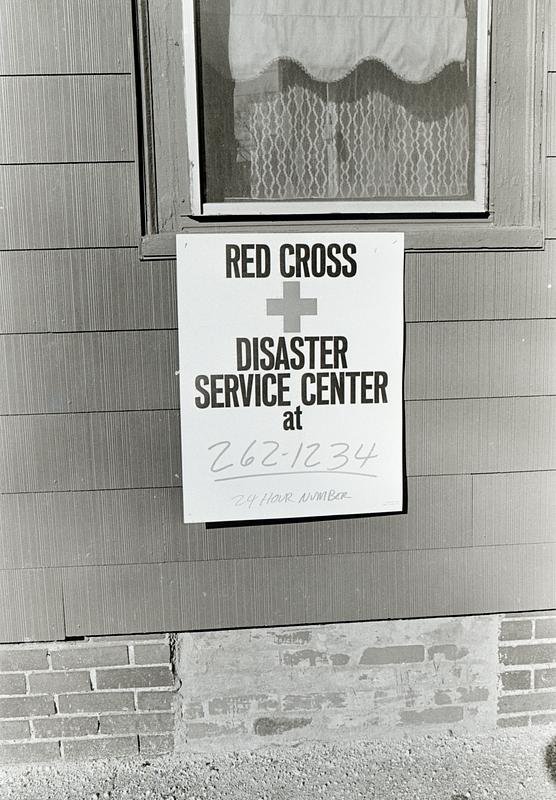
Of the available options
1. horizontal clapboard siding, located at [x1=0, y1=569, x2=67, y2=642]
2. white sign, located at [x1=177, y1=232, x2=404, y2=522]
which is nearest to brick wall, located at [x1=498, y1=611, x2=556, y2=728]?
white sign, located at [x1=177, y1=232, x2=404, y2=522]

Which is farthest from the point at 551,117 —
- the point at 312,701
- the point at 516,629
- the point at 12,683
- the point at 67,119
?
the point at 12,683

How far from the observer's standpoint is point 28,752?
2551 millimetres

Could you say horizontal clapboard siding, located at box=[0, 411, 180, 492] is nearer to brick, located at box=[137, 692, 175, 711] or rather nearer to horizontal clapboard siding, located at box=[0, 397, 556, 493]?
horizontal clapboard siding, located at box=[0, 397, 556, 493]

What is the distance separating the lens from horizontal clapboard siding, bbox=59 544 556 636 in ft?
8.24

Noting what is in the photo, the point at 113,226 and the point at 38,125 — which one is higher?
the point at 38,125

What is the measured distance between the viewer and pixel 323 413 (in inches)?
95.0

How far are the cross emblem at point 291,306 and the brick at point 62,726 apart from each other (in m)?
1.66

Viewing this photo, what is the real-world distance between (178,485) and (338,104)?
146cm

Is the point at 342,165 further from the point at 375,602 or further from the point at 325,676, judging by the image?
the point at 325,676

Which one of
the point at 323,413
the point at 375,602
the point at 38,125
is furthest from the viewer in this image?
the point at 375,602

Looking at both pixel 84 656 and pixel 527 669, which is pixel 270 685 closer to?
pixel 84 656

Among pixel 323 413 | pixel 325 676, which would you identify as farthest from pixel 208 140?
pixel 325 676

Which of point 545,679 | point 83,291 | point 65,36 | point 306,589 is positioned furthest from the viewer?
point 545,679

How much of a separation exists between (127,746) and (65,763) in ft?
0.79
